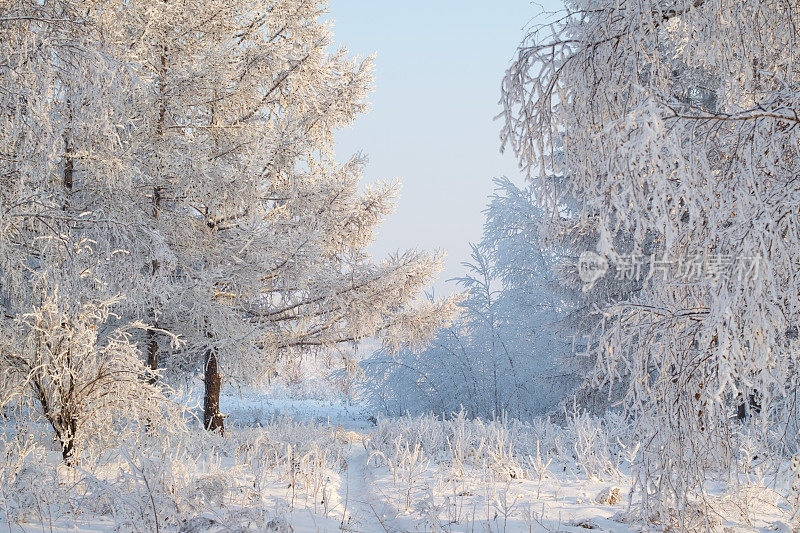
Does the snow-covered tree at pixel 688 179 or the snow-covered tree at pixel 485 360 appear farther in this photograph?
the snow-covered tree at pixel 485 360

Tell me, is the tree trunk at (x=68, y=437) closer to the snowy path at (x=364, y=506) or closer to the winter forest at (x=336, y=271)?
→ the winter forest at (x=336, y=271)

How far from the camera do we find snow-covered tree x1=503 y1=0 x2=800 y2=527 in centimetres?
250

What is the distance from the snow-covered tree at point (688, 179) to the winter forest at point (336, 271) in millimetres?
18

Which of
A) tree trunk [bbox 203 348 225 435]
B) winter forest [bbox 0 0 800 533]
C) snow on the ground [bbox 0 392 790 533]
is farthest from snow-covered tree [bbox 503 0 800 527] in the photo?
tree trunk [bbox 203 348 225 435]

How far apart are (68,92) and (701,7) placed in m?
5.12

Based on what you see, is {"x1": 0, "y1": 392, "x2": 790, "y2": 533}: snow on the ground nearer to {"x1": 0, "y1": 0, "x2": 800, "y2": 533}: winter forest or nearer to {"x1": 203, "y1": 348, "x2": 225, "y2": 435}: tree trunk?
{"x1": 0, "y1": 0, "x2": 800, "y2": 533}: winter forest

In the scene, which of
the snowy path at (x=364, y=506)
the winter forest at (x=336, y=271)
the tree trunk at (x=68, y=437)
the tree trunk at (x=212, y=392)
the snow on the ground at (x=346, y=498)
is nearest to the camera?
the winter forest at (x=336, y=271)

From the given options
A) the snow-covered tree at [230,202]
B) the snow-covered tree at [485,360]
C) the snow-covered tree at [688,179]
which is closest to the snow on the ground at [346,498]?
the snow-covered tree at [688,179]

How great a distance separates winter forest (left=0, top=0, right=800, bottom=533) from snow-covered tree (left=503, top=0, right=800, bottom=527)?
18 millimetres

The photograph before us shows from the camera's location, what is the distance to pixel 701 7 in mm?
3193

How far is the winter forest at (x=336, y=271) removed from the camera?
2.91 m

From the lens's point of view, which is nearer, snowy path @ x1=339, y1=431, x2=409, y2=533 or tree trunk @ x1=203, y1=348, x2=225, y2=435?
snowy path @ x1=339, y1=431, x2=409, y2=533

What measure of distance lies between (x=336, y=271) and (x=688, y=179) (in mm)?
8162

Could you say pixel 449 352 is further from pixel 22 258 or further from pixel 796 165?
pixel 796 165
